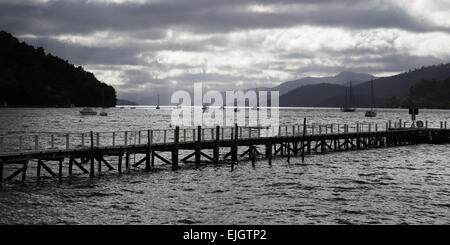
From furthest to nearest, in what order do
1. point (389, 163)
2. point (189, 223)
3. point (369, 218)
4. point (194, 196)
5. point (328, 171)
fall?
point (389, 163), point (328, 171), point (194, 196), point (369, 218), point (189, 223)

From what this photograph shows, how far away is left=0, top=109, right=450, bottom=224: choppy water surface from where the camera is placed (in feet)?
82.5

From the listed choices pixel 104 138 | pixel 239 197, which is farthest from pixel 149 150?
pixel 104 138

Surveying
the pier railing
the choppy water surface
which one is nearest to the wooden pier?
the pier railing

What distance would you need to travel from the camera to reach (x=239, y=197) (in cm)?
3078

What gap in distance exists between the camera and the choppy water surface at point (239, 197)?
25.1 metres

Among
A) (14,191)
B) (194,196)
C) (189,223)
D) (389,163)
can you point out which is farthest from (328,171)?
(14,191)

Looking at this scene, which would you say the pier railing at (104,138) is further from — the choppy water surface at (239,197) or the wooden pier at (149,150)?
the choppy water surface at (239,197)

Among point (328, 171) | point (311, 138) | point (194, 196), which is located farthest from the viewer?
point (311, 138)

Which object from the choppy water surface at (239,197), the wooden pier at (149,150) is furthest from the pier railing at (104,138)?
the choppy water surface at (239,197)

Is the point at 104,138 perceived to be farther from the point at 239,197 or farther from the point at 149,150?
the point at 239,197
